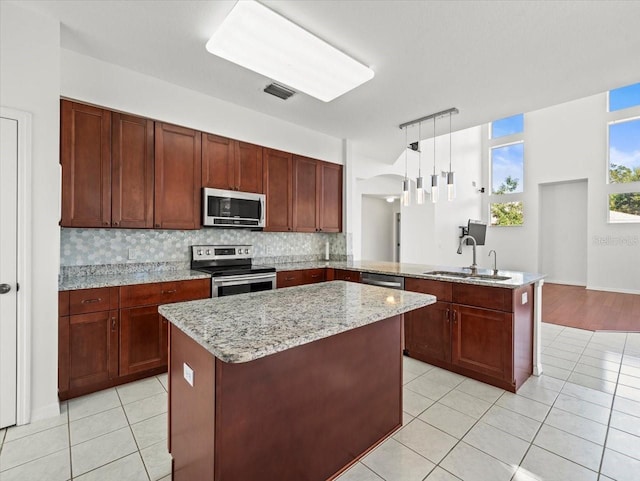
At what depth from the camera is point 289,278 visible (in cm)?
384

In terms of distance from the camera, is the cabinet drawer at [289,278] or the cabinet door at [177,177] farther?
the cabinet drawer at [289,278]

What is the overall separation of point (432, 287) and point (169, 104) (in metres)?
3.25

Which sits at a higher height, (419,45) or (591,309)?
(419,45)

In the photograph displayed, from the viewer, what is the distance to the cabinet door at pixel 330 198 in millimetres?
4609

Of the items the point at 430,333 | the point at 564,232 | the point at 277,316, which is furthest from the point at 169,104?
the point at 564,232

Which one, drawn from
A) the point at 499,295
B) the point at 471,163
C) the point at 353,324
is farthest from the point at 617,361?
the point at 471,163

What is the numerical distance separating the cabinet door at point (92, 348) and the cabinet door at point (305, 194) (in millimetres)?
2386

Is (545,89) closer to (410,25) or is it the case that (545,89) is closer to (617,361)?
(410,25)

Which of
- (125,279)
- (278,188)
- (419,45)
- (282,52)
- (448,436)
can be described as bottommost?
(448,436)

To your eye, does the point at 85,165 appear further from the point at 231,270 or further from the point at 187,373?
the point at 187,373

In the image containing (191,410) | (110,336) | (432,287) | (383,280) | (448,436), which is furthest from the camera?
(383,280)

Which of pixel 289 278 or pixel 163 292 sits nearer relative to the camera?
pixel 163 292

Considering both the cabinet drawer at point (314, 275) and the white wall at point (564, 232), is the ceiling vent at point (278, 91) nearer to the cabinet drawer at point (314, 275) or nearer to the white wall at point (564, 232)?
the cabinet drawer at point (314, 275)

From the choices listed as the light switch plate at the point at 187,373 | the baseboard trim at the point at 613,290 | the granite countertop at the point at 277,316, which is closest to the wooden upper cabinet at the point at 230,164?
the granite countertop at the point at 277,316
